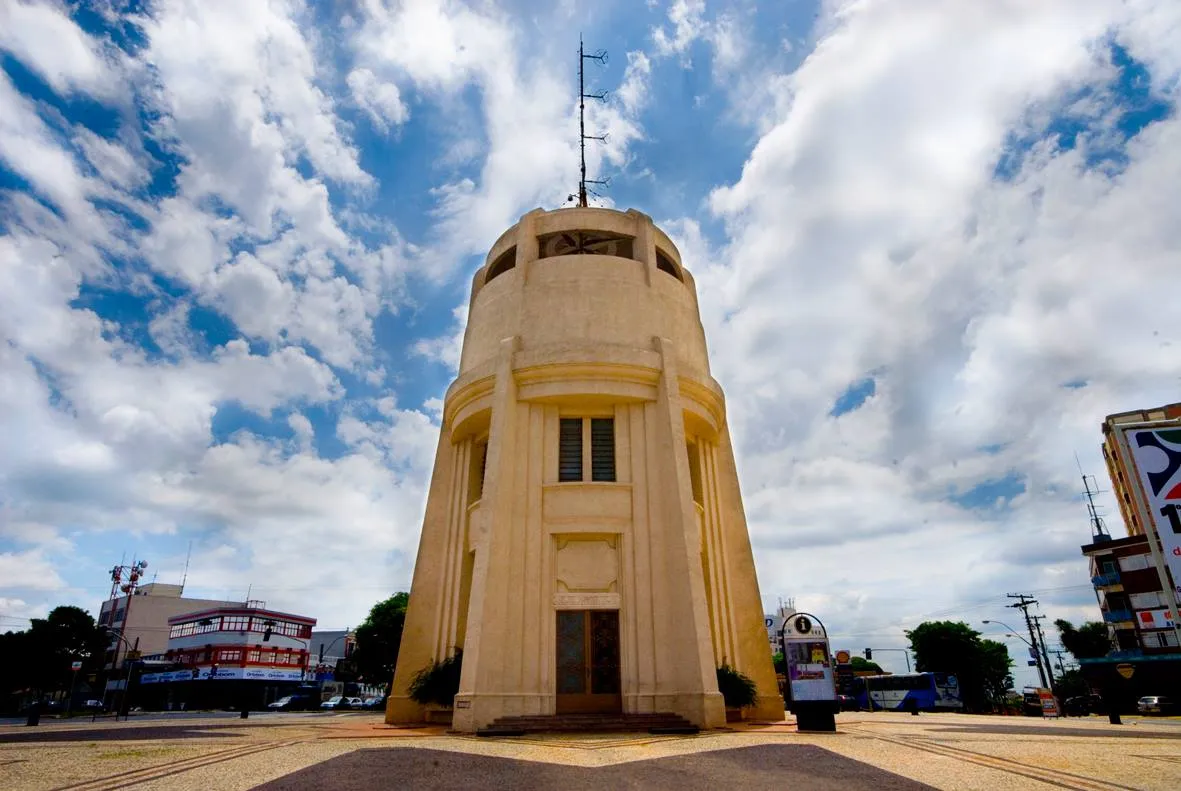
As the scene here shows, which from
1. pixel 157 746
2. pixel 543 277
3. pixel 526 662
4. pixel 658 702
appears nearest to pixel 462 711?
A: pixel 526 662

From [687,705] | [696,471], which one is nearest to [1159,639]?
[696,471]

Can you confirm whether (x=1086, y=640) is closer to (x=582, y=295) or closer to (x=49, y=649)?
(x=582, y=295)

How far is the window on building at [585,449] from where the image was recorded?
2059 cm

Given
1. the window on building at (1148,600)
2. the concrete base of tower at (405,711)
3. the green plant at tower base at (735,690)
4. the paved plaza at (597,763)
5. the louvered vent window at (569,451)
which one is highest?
the louvered vent window at (569,451)

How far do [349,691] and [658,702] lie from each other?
83.3 metres

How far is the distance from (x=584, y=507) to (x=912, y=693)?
34264 mm

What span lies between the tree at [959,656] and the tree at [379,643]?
45396 millimetres

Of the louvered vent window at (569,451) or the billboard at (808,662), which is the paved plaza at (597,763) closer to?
the billboard at (808,662)

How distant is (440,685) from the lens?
18938 millimetres

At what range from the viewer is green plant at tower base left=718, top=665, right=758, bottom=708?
18609mm

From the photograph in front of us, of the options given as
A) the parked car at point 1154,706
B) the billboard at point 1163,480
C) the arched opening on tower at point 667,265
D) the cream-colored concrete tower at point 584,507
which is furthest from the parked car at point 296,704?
the billboard at point 1163,480

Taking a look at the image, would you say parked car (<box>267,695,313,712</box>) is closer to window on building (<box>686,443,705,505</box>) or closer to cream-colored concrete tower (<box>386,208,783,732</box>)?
cream-colored concrete tower (<box>386,208,783,732</box>)

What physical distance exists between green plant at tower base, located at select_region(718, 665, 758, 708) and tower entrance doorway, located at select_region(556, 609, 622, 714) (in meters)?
3.00

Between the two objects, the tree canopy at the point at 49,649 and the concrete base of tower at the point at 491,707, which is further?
the tree canopy at the point at 49,649
